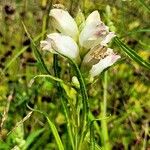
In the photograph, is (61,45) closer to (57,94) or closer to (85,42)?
(85,42)

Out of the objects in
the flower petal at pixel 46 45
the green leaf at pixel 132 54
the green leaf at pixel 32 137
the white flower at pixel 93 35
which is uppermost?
the white flower at pixel 93 35

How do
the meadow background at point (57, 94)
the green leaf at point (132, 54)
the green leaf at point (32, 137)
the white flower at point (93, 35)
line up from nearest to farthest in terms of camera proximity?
the white flower at point (93, 35) → the green leaf at point (132, 54) → the green leaf at point (32, 137) → the meadow background at point (57, 94)

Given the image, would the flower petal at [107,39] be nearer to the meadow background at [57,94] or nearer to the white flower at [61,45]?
the white flower at [61,45]

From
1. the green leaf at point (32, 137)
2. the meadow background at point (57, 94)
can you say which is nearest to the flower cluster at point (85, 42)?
the meadow background at point (57, 94)

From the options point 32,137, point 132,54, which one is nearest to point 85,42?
point 132,54

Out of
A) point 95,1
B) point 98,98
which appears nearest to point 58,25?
point 98,98

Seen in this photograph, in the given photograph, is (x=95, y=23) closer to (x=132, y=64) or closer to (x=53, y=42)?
(x=53, y=42)

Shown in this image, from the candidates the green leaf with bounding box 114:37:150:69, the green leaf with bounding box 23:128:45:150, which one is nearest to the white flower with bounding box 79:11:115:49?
the green leaf with bounding box 114:37:150:69
